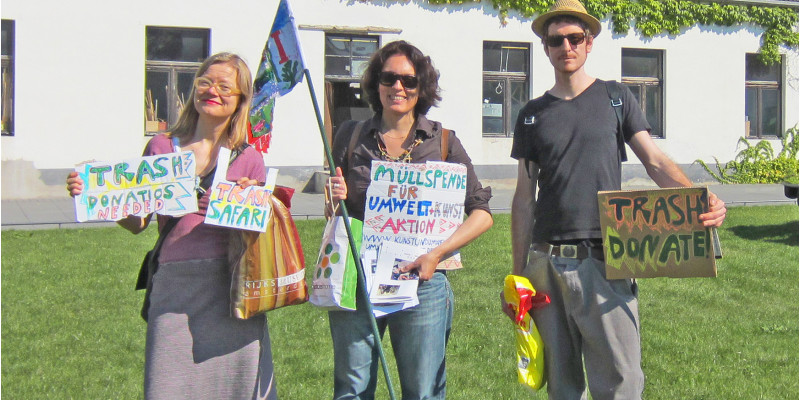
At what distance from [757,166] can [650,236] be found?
Result: 1886 cm

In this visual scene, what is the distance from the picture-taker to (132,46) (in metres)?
16.2

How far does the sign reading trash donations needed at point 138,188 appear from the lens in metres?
3.03

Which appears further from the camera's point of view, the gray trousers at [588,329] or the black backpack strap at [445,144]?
the black backpack strap at [445,144]

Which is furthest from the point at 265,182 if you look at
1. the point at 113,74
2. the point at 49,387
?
the point at 113,74

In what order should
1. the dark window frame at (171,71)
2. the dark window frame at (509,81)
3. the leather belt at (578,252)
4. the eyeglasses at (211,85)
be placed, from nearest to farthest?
the eyeglasses at (211,85)
the leather belt at (578,252)
the dark window frame at (171,71)
the dark window frame at (509,81)

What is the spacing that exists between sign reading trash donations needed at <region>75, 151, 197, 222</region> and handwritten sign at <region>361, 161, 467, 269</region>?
0.70m

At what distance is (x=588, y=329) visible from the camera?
324cm

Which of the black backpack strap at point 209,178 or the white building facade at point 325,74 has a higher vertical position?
the white building facade at point 325,74

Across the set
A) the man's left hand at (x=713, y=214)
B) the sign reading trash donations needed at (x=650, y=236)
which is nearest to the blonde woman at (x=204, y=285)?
the sign reading trash donations needed at (x=650, y=236)

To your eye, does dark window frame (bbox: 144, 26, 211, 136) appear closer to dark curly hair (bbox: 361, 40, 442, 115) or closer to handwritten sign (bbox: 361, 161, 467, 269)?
dark curly hair (bbox: 361, 40, 442, 115)

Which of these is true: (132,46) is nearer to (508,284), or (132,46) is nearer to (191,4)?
(191,4)

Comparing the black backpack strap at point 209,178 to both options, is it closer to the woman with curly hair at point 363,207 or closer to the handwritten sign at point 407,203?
the woman with curly hair at point 363,207

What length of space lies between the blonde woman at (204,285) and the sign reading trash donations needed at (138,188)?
6 centimetres

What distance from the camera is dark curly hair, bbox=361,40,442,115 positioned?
3.37 metres
